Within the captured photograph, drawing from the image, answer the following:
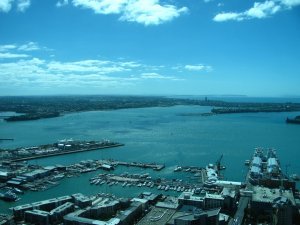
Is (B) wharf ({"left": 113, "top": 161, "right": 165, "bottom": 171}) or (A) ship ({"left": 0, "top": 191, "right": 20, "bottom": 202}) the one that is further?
(B) wharf ({"left": 113, "top": 161, "right": 165, "bottom": 171})

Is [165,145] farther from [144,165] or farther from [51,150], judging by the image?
[51,150]

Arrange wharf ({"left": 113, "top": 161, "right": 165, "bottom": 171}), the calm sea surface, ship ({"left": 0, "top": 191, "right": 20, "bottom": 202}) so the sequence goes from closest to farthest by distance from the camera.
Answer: ship ({"left": 0, "top": 191, "right": 20, "bottom": 202})
the calm sea surface
wharf ({"left": 113, "top": 161, "right": 165, "bottom": 171})

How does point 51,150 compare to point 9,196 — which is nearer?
point 9,196

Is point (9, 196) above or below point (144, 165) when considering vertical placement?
below

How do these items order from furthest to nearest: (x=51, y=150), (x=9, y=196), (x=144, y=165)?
(x=51, y=150) → (x=144, y=165) → (x=9, y=196)

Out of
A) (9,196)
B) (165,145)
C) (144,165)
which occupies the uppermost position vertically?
(165,145)

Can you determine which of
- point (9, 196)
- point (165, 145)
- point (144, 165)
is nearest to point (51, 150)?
point (144, 165)

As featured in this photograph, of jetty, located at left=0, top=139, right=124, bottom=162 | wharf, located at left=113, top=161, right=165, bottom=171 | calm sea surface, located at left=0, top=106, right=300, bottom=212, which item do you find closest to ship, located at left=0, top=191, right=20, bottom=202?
calm sea surface, located at left=0, top=106, right=300, bottom=212

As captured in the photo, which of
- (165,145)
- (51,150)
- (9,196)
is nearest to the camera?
(9,196)

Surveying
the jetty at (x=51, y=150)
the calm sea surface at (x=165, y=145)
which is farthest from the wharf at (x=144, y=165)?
the jetty at (x=51, y=150)

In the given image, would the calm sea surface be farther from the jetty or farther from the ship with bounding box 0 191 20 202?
the jetty

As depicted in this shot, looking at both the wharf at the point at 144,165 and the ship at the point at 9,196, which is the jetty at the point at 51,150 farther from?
the ship at the point at 9,196
